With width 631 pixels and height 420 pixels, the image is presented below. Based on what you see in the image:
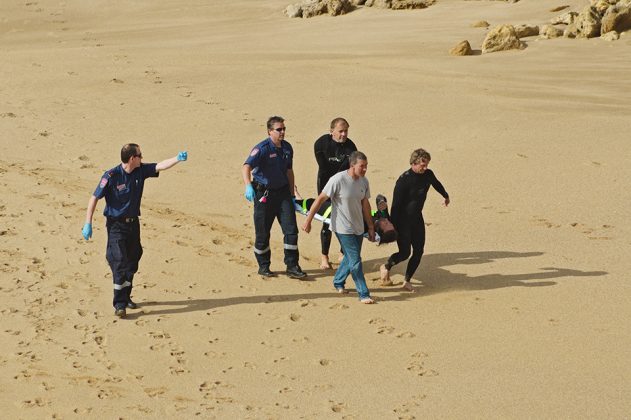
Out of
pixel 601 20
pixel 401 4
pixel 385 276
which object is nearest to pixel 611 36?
pixel 601 20

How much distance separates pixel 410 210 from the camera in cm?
912

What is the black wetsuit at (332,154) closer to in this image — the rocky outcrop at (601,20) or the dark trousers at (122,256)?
the dark trousers at (122,256)

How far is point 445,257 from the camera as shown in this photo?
1054 centimetres

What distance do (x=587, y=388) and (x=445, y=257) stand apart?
3568mm

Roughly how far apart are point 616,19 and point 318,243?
1394 cm

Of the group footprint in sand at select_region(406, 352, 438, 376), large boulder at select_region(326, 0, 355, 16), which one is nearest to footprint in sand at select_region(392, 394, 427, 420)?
footprint in sand at select_region(406, 352, 438, 376)

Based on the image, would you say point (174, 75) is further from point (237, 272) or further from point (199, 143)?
point (237, 272)

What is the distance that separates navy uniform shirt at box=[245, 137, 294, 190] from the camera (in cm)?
942

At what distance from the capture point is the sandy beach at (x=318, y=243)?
723 cm

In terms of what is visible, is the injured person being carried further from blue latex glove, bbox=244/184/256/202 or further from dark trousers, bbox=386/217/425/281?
blue latex glove, bbox=244/184/256/202

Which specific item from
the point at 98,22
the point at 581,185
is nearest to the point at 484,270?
the point at 581,185

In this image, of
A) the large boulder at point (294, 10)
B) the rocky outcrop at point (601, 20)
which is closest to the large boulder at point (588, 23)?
the rocky outcrop at point (601, 20)

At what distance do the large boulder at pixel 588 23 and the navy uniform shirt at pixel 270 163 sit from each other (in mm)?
14875

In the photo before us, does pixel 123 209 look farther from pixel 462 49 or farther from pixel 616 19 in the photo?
pixel 616 19
